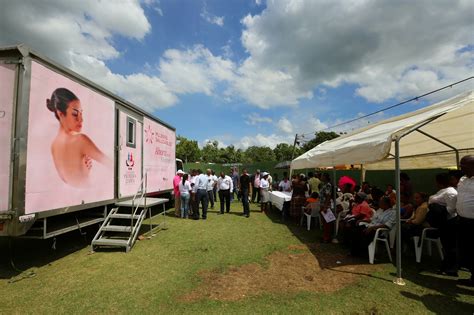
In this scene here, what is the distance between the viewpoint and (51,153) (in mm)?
4723

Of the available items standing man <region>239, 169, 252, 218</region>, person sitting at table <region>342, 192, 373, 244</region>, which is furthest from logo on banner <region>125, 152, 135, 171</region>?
person sitting at table <region>342, 192, 373, 244</region>

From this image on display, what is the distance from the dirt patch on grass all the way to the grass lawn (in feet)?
0.05

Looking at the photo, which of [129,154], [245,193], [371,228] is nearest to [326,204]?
[371,228]

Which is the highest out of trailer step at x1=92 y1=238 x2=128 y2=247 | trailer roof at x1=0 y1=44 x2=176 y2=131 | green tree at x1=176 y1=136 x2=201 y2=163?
green tree at x1=176 y1=136 x2=201 y2=163

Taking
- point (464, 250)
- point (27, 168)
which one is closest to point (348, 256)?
point (464, 250)

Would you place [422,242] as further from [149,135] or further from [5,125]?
[149,135]

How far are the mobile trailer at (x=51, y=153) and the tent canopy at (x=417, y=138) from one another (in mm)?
5188

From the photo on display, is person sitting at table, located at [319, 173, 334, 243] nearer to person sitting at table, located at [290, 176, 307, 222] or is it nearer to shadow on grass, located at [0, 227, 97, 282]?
person sitting at table, located at [290, 176, 307, 222]

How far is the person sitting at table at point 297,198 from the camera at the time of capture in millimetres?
9328

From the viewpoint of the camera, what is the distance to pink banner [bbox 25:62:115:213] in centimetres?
441

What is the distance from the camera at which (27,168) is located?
4.24 meters

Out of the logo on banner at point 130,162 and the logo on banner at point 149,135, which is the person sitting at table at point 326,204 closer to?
the logo on banner at point 130,162

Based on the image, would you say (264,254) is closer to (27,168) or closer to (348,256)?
(348,256)

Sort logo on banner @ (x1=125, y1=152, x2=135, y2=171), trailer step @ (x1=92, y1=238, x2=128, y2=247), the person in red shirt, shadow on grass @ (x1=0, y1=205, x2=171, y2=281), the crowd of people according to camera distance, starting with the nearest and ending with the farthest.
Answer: the crowd of people, shadow on grass @ (x1=0, y1=205, x2=171, y2=281), trailer step @ (x1=92, y1=238, x2=128, y2=247), the person in red shirt, logo on banner @ (x1=125, y1=152, x2=135, y2=171)
